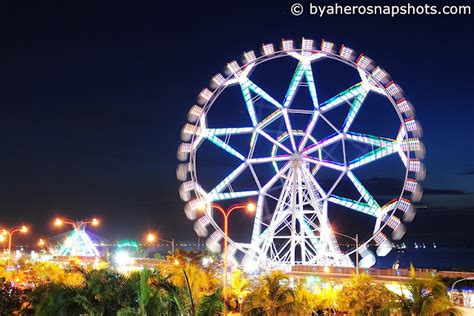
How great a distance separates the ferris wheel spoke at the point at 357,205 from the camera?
4166 centimetres

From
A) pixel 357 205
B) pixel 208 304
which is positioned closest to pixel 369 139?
pixel 357 205

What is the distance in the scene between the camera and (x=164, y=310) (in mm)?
15594

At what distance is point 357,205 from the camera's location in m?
42.7

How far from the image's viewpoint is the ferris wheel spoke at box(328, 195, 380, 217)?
4166cm

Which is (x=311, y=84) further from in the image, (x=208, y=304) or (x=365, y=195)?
(x=208, y=304)

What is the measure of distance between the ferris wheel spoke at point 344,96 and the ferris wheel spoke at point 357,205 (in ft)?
22.2

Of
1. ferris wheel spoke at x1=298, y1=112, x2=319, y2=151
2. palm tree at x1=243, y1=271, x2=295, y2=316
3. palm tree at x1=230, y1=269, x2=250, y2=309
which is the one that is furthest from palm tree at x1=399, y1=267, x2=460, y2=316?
ferris wheel spoke at x1=298, y1=112, x2=319, y2=151

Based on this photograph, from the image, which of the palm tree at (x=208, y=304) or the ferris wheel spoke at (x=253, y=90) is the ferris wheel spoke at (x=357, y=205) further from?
the palm tree at (x=208, y=304)

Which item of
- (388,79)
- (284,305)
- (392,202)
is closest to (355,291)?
(284,305)

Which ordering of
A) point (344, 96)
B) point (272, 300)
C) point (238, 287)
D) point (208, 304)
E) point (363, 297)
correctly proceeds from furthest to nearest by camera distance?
point (344, 96), point (238, 287), point (363, 297), point (272, 300), point (208, 304)

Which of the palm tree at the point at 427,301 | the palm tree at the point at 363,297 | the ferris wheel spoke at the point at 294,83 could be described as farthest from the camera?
the ferris wheel spoke at the point at 294,83

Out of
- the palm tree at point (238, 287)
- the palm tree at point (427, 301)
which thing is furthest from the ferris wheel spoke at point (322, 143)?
the palm tree at point (427, 301)

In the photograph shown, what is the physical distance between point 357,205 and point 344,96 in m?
7.61

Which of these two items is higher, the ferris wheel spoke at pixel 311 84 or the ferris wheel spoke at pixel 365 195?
the ferris wheel spoke at pixel 311 84
